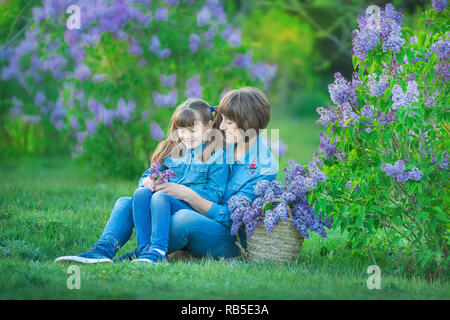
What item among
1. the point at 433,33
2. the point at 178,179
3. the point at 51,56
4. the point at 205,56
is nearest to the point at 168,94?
the point at 205,56

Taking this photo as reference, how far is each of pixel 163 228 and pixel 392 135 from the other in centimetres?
153

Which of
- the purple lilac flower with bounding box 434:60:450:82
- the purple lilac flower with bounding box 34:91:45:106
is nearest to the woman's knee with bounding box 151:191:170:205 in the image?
the purple lilac flower with bounding box 434:60:450:82

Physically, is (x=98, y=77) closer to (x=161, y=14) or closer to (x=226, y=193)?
(x=161, y=14)

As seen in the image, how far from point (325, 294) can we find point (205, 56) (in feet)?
13.6

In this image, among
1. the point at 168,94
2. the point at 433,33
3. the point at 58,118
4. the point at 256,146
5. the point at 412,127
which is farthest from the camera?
the point at 58,118

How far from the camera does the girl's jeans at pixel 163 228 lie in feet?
12.4

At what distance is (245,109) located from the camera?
13.0 feet

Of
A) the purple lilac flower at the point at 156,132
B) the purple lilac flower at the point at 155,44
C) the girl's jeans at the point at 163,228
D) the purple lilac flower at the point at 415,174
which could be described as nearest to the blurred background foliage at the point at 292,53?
the purple lilac flower at the point at 156,132

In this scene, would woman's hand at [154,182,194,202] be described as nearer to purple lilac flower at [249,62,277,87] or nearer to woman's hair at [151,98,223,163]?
woman's hair at [151,98,223,163]

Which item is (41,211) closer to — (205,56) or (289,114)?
(205,56)

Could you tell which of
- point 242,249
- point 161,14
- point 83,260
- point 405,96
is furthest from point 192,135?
point 161,14

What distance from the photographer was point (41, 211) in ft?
16.7
